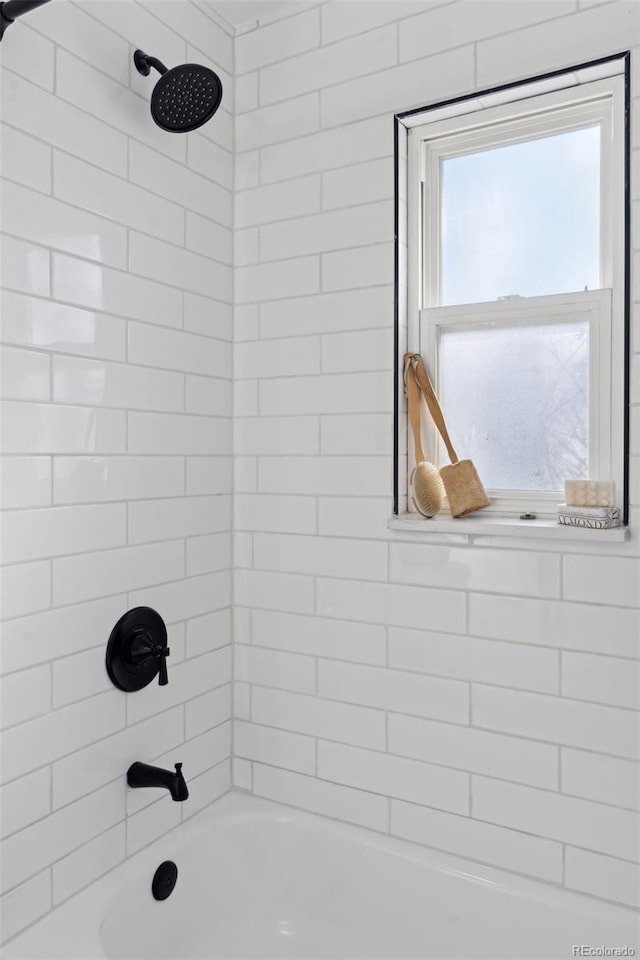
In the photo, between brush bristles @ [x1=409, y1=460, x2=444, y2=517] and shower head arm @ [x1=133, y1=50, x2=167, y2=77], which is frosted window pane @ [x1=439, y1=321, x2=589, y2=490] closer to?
brush bristles @ [x1=409, y1=460, x2=444, y2=517]

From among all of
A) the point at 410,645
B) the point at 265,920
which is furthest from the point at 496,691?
the point at 265,920

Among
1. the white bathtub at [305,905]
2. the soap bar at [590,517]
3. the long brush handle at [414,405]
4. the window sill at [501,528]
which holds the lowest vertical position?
the white bathtub at [305,905]

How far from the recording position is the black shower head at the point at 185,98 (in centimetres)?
153

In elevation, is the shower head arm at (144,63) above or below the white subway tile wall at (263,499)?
above

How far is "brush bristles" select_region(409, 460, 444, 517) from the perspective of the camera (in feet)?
5.62

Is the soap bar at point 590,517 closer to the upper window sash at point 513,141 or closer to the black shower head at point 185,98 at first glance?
the upper window sash at point 513,141

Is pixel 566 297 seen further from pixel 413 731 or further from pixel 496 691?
pixel 413 731

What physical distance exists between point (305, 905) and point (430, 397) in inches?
53.1

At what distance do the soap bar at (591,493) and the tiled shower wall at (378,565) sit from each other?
6 centimetres

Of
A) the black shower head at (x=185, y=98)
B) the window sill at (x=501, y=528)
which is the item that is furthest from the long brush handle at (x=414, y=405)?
the black shower head at (x=185, y=98)

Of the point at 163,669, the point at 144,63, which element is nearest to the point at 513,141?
the point at 144,63

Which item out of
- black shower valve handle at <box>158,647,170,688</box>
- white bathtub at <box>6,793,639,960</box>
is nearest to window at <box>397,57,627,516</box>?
black shower valve handle at <box>158,647,170,688</box>

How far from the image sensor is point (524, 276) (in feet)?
5.71

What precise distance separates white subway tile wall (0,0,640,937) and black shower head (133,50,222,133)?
0.12 meters
